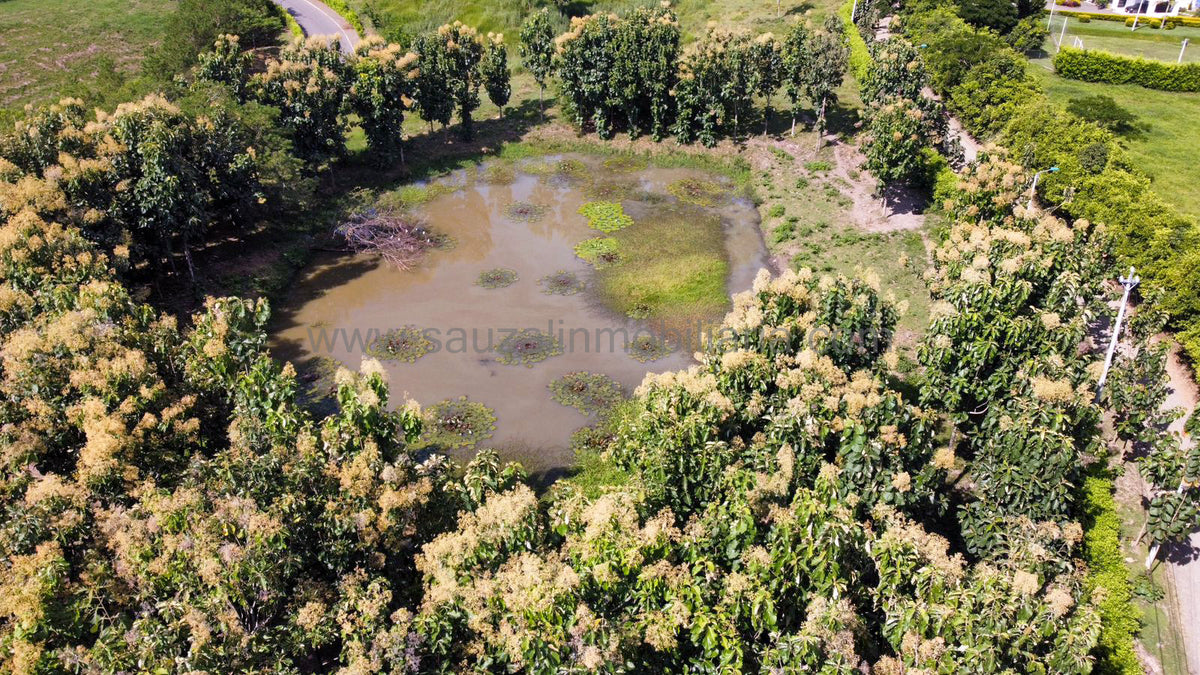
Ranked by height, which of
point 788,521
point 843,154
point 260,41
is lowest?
point 788,521

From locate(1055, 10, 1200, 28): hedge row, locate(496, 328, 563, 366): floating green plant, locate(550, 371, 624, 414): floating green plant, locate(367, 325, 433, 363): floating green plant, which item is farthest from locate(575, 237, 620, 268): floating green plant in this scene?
locate(1055, 10, 1200, 28): hedge row

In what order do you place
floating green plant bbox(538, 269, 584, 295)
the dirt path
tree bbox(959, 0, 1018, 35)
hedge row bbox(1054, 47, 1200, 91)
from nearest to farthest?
the dirt path < floating green plant bbox(538, 269, 584, 295) < hedge row bbox(1054, 47, 1200, 91) < tree bbox(959, 0, 1018, 35)

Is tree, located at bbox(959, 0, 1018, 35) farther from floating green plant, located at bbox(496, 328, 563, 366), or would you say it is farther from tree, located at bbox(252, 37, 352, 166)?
Answer: tree, located at bbox(252, 37, 352, 166)

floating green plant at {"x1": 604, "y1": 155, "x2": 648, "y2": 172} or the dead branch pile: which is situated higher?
floating green plant at {"x1": 604, "y1": 155, "x2": 648, "y2": 172}

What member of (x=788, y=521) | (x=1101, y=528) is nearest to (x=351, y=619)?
(x=788, y=521)

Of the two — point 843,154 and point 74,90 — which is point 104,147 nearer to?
point 74,90

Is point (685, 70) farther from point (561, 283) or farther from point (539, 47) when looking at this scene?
point (561, 283)

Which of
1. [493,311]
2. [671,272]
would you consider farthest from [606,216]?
[493,311]
